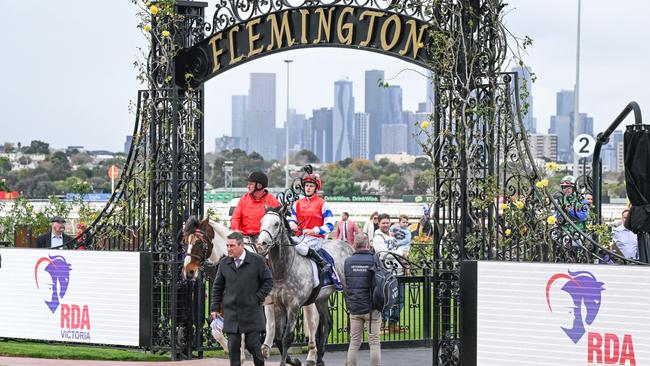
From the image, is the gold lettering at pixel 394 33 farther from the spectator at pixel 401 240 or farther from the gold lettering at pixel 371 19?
the spectator at pixel 401 240

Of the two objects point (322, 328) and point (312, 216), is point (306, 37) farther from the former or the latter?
point (322, 328)

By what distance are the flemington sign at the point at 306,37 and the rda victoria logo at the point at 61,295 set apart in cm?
338

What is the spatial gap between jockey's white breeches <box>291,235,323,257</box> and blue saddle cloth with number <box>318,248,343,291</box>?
120mm

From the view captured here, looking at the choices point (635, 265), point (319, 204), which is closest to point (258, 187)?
point (319, 204)

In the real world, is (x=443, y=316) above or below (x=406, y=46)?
below

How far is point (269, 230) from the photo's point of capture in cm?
1517

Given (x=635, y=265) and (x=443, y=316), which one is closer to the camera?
(x=635, y=265)

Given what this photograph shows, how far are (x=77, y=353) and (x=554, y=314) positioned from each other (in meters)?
7.21

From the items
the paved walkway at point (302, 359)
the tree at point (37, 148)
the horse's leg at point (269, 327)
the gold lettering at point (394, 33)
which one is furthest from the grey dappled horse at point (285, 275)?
the tree at point (37, 148)

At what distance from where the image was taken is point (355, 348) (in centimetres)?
1512

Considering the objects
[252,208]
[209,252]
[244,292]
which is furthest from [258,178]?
[244,292]

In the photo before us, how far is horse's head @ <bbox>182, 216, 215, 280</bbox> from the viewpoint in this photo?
1565cm

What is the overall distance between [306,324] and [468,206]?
9.76 ft

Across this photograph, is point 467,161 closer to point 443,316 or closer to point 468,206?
point 468,206
